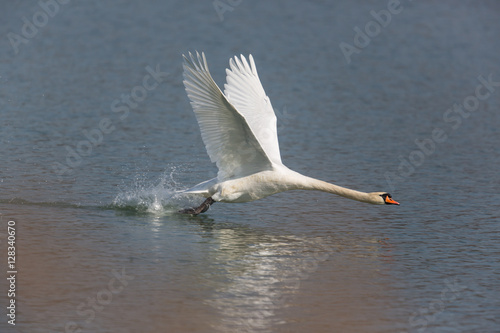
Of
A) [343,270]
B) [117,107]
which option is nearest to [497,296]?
[343,270]

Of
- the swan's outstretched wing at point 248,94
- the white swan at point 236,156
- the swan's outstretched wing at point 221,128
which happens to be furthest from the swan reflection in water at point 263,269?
the swan's outstretched wing at point 248,94

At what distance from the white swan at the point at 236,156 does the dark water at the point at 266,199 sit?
1.56ft

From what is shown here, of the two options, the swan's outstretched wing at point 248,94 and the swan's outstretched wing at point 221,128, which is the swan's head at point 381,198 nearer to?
the swan's outstretched wing at point 221,128

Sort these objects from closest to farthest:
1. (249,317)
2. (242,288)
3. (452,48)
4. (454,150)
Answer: (249,317)
(242,288)
(454,150)
(452,48)

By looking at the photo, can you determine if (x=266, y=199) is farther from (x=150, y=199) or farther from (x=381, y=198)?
(x=381, y=198)

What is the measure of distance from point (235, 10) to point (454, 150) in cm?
1529

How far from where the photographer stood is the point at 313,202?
1269cm

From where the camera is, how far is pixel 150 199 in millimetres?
12141

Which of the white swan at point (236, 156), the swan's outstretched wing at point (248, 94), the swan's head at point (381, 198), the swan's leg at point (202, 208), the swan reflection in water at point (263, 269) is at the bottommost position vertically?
the swan reflection in water at point (263, 269)

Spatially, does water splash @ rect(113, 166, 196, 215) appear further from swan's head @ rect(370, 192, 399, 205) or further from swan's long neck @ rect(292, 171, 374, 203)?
swan's head @ rect(370, 192, 399, 205)

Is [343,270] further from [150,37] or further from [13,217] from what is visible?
[150,37]

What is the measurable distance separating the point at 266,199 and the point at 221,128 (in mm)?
2437

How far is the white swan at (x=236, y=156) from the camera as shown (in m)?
10.2

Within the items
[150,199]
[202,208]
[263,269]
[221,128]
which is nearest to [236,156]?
[221,128]
